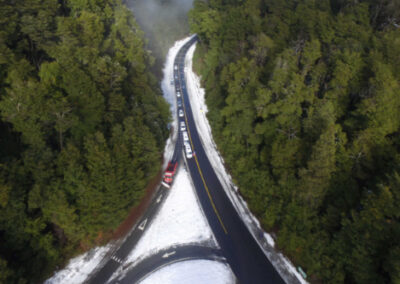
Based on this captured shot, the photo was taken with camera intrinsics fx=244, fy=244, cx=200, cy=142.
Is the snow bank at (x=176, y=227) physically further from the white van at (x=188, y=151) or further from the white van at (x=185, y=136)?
the white van at (x=185, y=136)

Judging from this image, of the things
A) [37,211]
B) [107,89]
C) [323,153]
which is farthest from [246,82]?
[37,211]

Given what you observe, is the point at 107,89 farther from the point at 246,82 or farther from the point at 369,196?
the point at 369,196

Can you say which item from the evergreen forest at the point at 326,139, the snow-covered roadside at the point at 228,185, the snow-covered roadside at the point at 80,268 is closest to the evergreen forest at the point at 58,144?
the snow-covered roadside at the point at 80,268

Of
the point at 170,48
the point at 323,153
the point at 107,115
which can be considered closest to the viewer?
the point at 323,153

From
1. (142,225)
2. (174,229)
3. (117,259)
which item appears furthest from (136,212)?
(117,259)

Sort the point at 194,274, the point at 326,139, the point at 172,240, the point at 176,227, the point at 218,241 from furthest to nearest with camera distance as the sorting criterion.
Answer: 1. the point at 176,227
2. the point at 172,240
3. the point at 218,241
4. the point at 194,274
5. the point at 326,139

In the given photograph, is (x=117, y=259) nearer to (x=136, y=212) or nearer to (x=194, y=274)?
(x=136, y=212)
